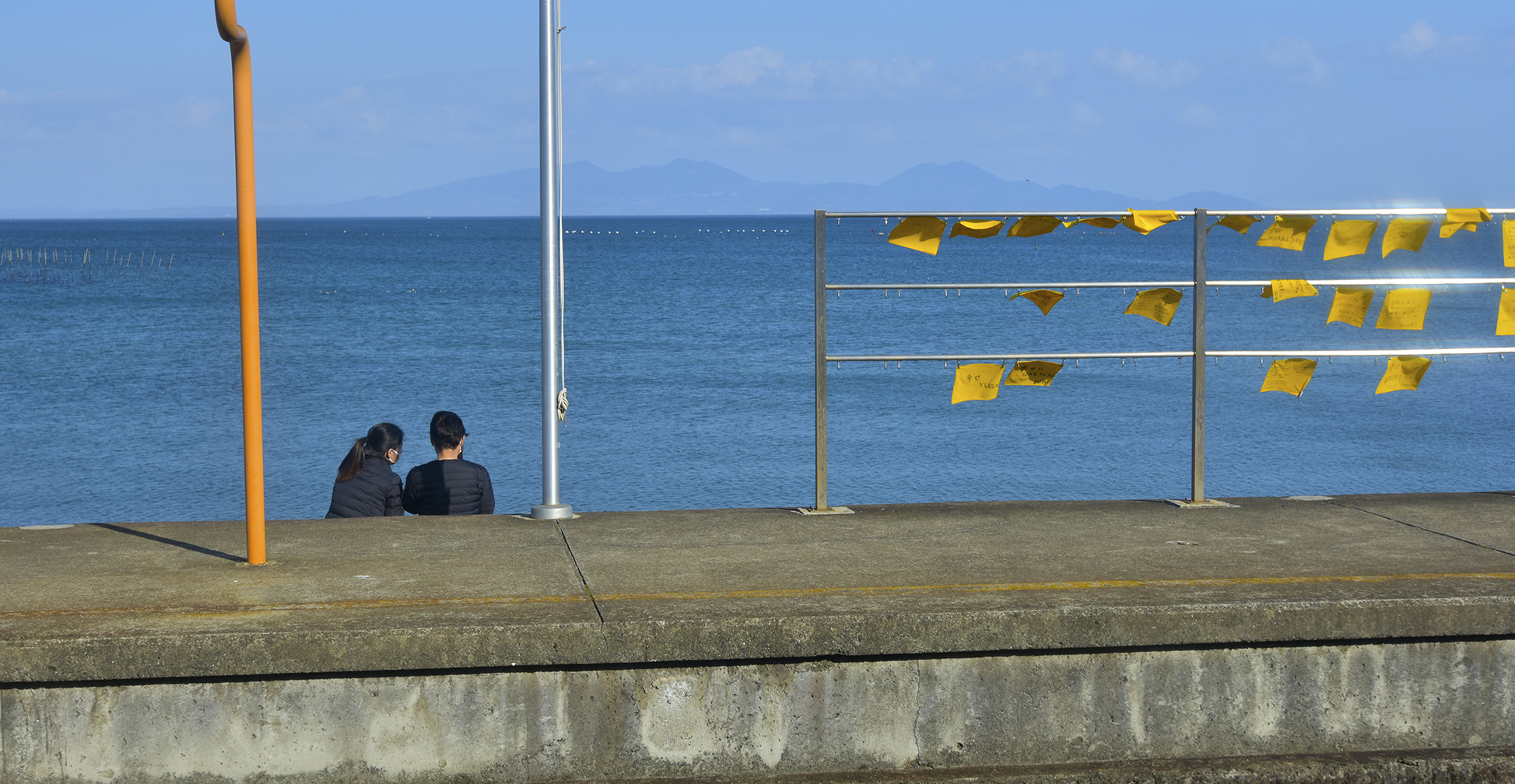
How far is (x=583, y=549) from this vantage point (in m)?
5.42

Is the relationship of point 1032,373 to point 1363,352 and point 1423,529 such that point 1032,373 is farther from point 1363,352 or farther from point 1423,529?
point 1423,529

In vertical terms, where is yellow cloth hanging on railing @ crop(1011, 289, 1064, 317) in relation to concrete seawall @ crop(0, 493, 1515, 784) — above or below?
above

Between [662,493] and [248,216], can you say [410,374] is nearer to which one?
[662,493]

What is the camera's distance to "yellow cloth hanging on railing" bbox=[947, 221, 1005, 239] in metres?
6.53

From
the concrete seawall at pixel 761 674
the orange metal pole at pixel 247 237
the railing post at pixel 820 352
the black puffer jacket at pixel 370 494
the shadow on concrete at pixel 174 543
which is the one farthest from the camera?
the black puffer jacket at pixel 370 494

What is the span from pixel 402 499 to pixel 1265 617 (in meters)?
4.96

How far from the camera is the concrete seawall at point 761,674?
397 centimetres

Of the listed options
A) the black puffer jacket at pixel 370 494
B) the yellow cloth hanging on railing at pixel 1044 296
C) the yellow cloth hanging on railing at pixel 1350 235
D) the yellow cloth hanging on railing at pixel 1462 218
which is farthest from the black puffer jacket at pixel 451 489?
the yellow cloth hanging on railing at pixel 1462 218

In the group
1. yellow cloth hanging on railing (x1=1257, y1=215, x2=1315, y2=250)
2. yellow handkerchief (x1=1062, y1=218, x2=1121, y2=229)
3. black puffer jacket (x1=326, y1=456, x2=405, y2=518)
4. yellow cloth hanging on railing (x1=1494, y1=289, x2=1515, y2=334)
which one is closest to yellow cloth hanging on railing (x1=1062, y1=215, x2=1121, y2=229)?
yellow handkerchief (x1=1062, y1=218, x2=1121, y2=229)

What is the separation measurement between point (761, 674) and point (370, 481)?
3.87m

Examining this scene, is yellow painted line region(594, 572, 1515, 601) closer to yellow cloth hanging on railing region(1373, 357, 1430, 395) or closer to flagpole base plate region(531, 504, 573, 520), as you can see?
flagpole base plate region(531, 504, 573, 520)

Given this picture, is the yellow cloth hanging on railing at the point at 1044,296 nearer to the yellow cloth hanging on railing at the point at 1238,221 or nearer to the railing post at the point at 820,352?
the yellow cloth hanging on railing at the point at 1238,221

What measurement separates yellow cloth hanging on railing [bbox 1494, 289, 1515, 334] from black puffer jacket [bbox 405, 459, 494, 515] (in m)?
5.19

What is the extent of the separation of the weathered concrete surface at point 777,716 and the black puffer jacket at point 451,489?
322 cm
